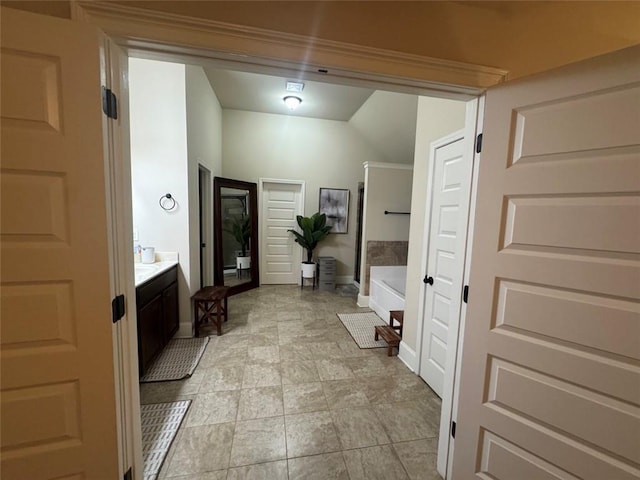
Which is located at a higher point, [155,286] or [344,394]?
[155,286]

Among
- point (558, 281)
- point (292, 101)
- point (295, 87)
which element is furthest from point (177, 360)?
point (292, 101)

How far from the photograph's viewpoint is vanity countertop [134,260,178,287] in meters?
2.22

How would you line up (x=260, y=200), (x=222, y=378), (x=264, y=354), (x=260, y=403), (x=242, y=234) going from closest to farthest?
(x=260, y=403) < (x=222, y=378) < (x=264, y=354) < (x=242, y=234) < (x=260, y=200)

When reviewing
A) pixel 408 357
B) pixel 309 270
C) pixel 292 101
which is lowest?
pixel 408 357

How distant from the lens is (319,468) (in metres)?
1.49

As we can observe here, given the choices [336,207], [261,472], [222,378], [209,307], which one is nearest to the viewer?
A: [261,472]

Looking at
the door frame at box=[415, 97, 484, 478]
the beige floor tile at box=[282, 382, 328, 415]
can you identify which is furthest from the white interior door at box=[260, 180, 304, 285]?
the door frame at box=[415, 97, 484, 478]

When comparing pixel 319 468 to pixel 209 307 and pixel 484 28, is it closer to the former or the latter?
pixel 209 307

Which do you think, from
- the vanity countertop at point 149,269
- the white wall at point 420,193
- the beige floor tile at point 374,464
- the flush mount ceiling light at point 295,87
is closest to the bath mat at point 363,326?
the white wall at point 420,193

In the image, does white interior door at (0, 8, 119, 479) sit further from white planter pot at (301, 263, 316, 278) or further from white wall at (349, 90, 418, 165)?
white planter pot at (301, 263, 316, 278)

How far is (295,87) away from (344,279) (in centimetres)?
355

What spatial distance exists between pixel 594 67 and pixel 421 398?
2.21 metres

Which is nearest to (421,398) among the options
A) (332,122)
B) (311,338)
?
(311,338)

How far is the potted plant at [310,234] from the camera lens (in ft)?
16.3
